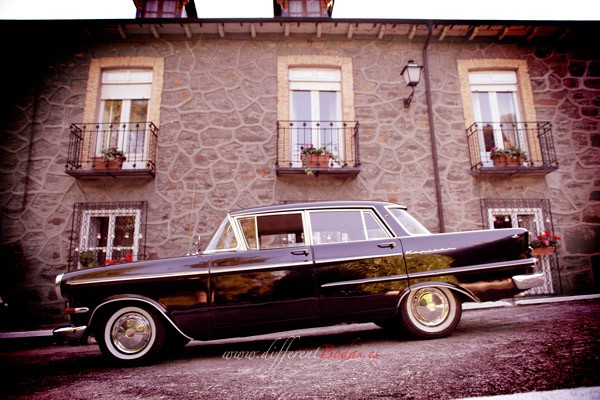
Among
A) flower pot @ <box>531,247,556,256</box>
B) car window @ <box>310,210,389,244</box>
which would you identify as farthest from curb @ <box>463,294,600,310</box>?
car window @ <box>310,210,389,244</box>

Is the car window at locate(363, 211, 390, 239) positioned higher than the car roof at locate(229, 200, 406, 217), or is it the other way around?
the car roof at locate(229, 200, 406, 217)

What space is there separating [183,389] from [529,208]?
9220mm

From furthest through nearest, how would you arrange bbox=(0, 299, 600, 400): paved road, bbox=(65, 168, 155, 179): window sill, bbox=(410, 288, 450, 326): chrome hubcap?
bbox=(65, 168, 155, 179): window sill
bbox=(410, 288, 450, 326): chrome hubcap
bbox=(0, 299, 600, 400): paved road

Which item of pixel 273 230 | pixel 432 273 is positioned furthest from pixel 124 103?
pixel 432 273

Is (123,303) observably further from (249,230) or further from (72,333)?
(249,230)

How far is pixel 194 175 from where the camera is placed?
28.4 feet

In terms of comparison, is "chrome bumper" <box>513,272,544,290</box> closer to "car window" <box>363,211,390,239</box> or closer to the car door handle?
"car window" <box>363,211,390,239</box>

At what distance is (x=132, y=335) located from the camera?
3525mm

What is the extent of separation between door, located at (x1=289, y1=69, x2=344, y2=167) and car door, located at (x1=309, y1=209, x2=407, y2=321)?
5.74m

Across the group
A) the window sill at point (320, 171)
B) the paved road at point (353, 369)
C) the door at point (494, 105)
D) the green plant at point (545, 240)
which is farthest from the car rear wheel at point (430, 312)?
the door at point (494, 105)

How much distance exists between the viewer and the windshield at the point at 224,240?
376 centimetres

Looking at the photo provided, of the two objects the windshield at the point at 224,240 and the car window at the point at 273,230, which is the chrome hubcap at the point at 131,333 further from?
the car window at the point at 273,230

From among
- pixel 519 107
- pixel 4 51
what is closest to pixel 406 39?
pixel 519 107

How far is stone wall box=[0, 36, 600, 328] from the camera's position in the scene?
8359mm
